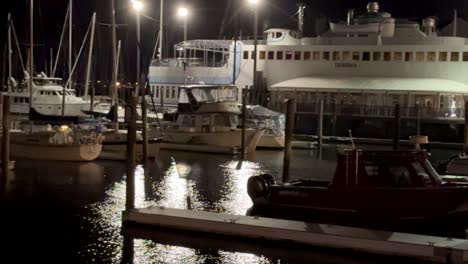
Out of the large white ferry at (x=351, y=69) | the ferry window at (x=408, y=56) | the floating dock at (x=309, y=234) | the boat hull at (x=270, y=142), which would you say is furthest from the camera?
the ferry window at (x=408, y=56)

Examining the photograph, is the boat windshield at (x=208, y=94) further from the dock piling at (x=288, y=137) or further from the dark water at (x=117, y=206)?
the dock piling at (x=288, y=137)

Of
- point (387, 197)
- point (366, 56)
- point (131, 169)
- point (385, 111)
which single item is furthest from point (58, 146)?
point (366, 56)

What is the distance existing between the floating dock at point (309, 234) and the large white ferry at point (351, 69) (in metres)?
33.2

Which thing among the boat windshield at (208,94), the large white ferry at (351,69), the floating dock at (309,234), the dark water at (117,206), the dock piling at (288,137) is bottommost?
the dark water at (117,206)

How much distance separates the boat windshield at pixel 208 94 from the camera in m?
44.2

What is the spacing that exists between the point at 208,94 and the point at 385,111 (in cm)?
1384

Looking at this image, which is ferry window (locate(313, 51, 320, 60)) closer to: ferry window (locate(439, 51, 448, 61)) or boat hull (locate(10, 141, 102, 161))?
ferry window (locate(439, 51, 448, 61))

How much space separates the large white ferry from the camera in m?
52.6

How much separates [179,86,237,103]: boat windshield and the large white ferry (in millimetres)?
8058

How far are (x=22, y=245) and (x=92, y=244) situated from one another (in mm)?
1735

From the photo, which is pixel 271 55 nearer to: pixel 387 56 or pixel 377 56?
pixel 377 56

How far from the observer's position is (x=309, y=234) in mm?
15867

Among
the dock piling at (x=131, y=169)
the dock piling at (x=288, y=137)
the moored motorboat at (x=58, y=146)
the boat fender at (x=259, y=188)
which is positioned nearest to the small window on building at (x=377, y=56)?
the dock piling at (x=288, y=137)

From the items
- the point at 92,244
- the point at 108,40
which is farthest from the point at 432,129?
the point at 108,40
